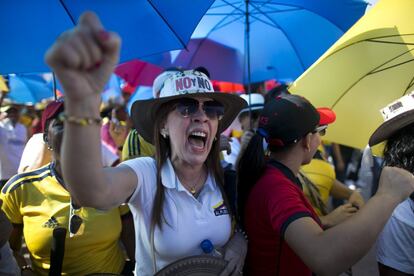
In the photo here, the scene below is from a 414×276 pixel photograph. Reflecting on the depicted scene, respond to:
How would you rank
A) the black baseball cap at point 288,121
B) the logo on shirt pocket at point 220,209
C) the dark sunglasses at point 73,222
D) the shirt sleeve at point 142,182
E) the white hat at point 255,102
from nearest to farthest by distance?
1. the shirt sleeve at point 142,182
2. the logo on shirt pocket at point 220,209
3. the black baseball cap at point 288,121
4. the dark sunglasses at point 73,222
5. the white hat at point 255,102

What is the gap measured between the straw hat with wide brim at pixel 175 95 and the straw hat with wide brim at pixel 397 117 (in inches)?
32.3

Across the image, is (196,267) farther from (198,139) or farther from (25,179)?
(25,179)

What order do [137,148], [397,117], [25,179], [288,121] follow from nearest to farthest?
[288,121] < [397,117] < [25,179] < [137,148]

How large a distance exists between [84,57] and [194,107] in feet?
3.26

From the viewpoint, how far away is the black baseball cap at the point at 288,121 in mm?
2188

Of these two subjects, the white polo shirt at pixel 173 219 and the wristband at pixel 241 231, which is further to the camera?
the wristband at pixel 241 231

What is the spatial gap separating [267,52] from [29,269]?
3.94 m

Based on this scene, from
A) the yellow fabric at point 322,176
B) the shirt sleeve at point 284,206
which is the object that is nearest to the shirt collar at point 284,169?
the shirt sleeve at point 284,206

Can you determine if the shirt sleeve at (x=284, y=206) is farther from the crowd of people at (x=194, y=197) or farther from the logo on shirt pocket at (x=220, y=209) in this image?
the logo on shirt pocket at (x=220, y=209)

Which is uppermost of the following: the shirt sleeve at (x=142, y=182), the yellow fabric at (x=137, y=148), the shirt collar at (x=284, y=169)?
the shirt sleeve at (x=142, y=182)

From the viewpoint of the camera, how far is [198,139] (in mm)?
2115

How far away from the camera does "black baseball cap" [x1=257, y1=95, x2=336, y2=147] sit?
7.18 ft

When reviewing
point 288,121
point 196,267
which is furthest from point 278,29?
point 196,267

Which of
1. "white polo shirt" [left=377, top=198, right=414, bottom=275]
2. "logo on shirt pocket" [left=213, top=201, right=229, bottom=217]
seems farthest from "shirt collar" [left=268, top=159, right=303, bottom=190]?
"white polo shirt" [left=377, top=198, right=414, bottom=275]
